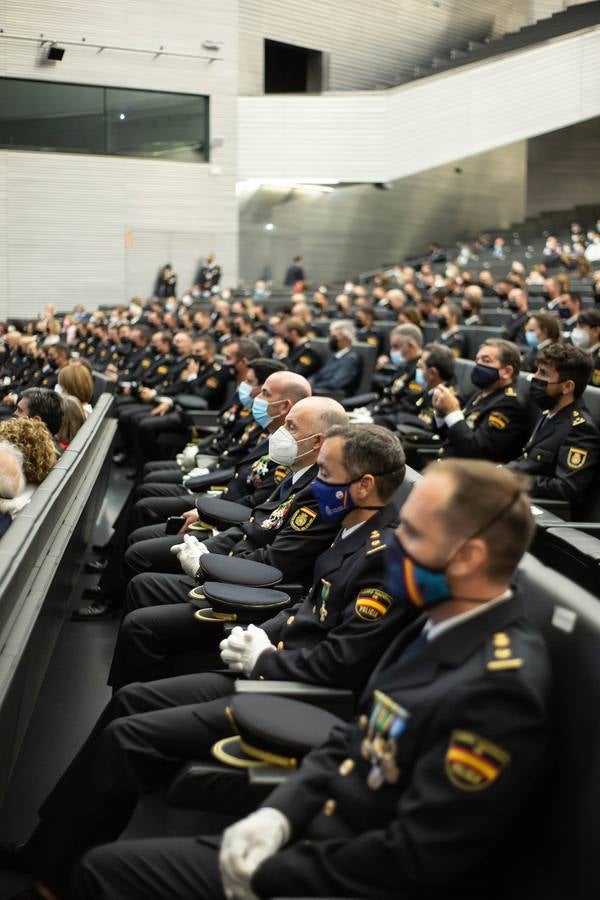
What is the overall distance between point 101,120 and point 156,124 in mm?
1158

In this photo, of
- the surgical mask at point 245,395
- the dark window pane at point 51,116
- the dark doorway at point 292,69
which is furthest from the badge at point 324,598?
the dark doorway at point 292,69

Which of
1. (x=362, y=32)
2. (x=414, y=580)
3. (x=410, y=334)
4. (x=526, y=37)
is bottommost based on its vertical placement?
(x=414, y=580)

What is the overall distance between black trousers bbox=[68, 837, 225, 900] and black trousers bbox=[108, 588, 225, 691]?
1.22 meters

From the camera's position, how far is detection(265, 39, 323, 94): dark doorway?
70.6 ft

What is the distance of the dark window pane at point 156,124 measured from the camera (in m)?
18.6

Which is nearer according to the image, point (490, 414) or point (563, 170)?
point (490, 414)

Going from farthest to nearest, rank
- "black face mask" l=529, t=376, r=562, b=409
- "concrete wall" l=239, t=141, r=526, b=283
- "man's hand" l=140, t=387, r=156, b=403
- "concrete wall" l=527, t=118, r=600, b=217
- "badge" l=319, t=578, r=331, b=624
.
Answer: "concrete wall" l=527, t=118, r=600, b=217 < "concrete wall" l=239, t=141, r=526, b=283 < "man's hand" l=140, t=387, r=156, b=403 < "black face mask" l=529, t=376, r=562, b=409 < "badge" l=319, t=578, r=331, b=624

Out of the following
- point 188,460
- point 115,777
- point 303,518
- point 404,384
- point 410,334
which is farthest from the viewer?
point 410,334

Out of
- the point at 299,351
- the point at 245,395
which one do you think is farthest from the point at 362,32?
the point at 245,395

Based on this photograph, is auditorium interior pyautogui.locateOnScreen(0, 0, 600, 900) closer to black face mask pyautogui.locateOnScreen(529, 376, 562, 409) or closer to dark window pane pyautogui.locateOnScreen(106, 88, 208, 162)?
black face mask pyautogui.locateOnScreen(529, 376, 562, 409)

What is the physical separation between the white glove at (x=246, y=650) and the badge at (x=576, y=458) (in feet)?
5.76

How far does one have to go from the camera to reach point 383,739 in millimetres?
1571

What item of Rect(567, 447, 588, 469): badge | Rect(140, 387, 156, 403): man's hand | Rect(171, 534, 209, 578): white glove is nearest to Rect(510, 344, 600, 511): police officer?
Rect(567, 447, 588, 469): badge

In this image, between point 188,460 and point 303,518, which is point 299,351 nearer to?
point 188,460
